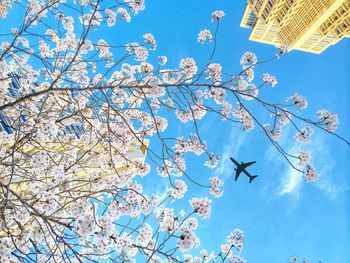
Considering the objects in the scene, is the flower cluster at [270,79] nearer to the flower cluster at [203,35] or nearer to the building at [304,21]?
the flower cluster at [203,35]

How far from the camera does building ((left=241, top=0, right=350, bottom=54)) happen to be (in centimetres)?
5209

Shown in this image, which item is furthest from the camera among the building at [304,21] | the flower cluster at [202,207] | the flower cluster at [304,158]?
the building at [304,21]

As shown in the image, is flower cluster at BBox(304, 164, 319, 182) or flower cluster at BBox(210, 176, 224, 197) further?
flower cluster at BBox(210, 176, 224, 197)

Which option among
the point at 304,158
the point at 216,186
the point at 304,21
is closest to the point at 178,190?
the point at 216,186

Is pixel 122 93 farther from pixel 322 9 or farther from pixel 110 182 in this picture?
pixel 322 9

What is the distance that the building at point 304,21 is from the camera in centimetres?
5209

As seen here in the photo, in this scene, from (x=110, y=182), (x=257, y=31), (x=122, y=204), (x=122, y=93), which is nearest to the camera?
(x=122, y=204)

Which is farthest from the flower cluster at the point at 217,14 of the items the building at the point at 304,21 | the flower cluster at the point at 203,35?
the building at the point at 304,21

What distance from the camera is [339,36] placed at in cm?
5659

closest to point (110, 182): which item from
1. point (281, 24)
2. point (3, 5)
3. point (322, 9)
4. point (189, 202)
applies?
point (189, 202)

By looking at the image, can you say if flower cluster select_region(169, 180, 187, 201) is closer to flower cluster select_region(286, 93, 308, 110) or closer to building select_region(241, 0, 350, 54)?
flower cluster select_region(286, 93, 308, 110)

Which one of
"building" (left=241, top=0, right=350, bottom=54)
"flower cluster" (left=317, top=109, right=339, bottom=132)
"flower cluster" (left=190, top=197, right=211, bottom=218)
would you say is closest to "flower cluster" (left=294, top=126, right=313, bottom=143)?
"flower cluster" (left=317, top=109, right=339, bottom=132)

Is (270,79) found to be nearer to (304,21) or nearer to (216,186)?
(216,186)

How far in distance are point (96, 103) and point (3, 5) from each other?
5511 mm
